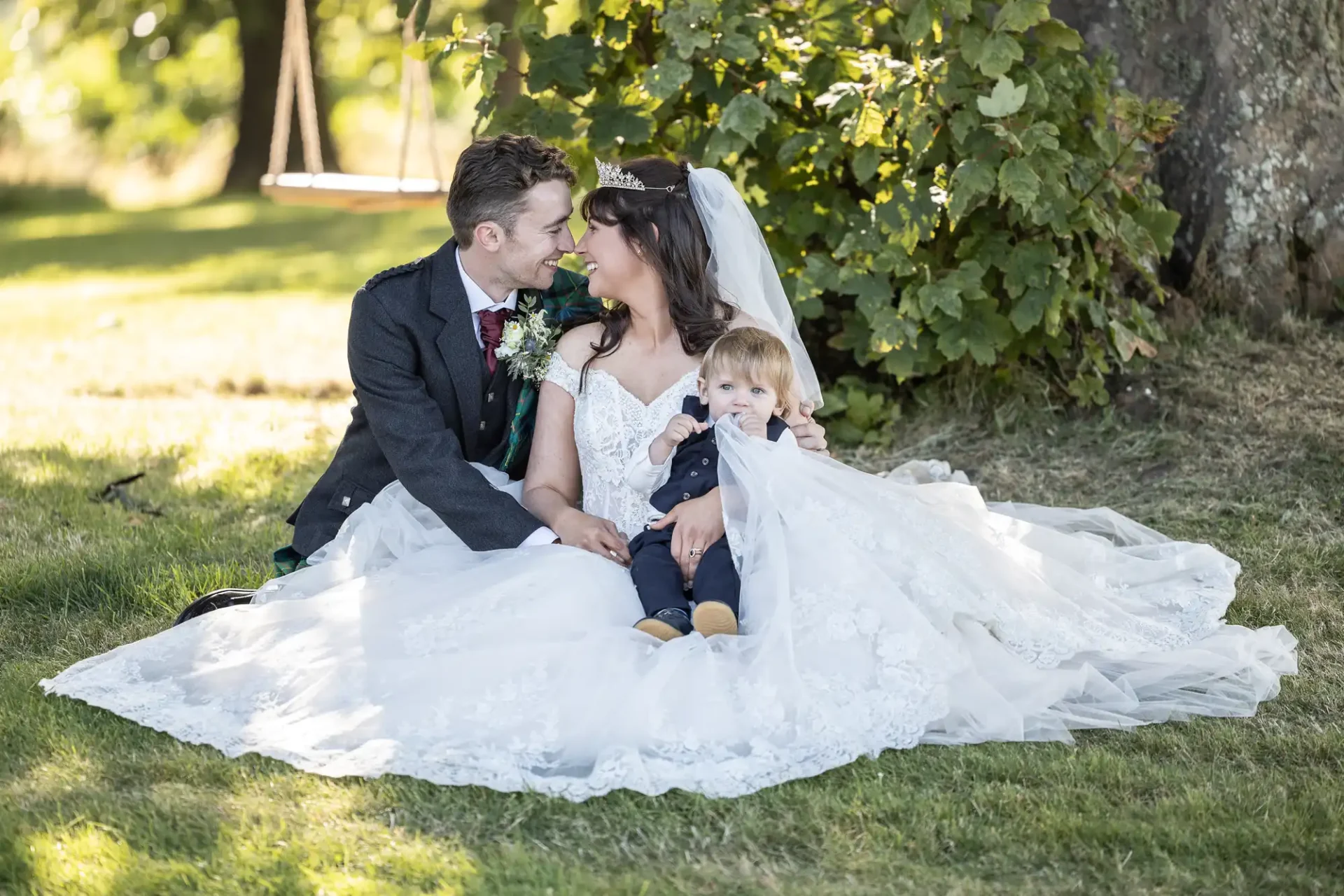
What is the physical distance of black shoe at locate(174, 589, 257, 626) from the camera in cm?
357

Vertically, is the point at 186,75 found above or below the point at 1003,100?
below

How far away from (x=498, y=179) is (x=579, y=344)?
492 millimetres

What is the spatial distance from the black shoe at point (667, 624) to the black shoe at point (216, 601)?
1.13m

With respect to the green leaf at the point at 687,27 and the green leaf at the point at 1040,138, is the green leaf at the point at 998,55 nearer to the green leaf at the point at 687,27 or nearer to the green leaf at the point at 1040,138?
the green leaf at the point at 1040,138

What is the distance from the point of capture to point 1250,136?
214 inches

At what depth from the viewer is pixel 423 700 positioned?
2955 mm

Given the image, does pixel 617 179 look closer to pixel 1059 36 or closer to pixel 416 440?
pixel 416 440

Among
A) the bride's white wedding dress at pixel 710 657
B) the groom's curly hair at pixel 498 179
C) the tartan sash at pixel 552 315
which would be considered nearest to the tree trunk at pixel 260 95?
the tartan sash at pixel 552 315

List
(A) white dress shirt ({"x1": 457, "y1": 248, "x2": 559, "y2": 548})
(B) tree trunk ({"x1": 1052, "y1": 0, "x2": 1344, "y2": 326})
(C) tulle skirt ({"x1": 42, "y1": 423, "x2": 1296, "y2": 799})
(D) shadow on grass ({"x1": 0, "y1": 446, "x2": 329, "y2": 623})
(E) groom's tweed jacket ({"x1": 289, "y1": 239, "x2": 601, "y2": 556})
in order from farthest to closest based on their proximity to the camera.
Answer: (B) tree trunk ({"x1": 1052, "y1": 0, "x2": 1344, "y2": 326})
(D) shadow on grass ({"x1": 0, "y1": 446, "x2": 329, "y2": 623})
(A) white dress shirt ({"x1": 457, "y1": 248, "x2": 559, "y2": 548})
(E) groom's tweed jacket ({"x1": 289, "y1": 239, "x2": 601, "y2": 556})
(C) tulle skirt ({"x1": 42, "y1": 423, "x2": 1296, "y2": 799})

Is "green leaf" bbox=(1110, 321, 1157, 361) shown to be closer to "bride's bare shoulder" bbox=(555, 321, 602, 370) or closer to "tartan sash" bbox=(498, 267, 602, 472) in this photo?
"tartan sash" bbox=(498, 267, 602, 472)

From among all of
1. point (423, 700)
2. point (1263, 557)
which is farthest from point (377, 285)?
point (1263, 557)

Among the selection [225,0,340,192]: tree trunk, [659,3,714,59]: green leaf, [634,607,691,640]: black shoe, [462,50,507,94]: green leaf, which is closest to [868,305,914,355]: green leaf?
[659,3,714,59]: green leaf

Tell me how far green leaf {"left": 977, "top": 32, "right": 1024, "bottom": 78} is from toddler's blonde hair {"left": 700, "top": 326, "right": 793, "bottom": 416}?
165cm

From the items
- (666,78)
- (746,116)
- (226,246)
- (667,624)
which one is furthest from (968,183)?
(226,246)
